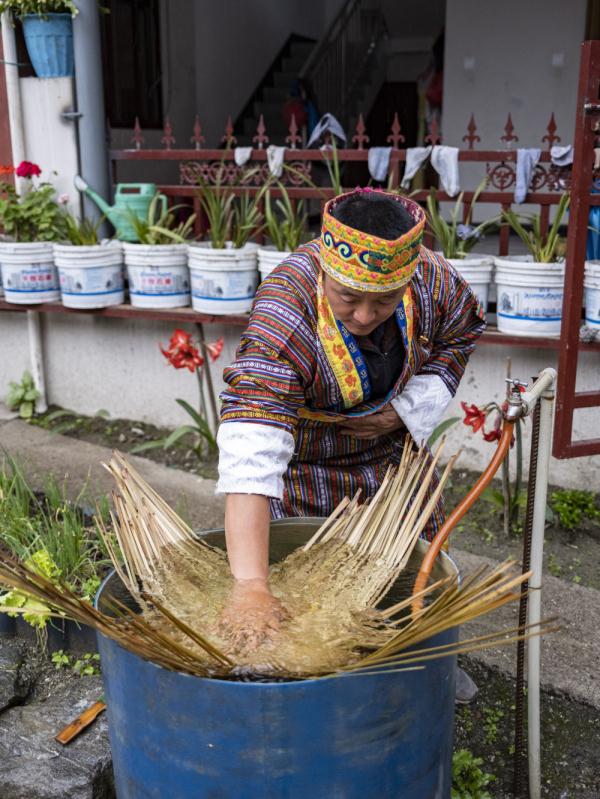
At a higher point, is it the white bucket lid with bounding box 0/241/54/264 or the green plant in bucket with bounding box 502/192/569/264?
the green plant in bucket with bounding box 502/192/569/264

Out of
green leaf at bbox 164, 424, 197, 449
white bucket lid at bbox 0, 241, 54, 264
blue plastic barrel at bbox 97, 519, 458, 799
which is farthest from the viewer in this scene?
white bucket lid at bbox 0, 241, 54, 264

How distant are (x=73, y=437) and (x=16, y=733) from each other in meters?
2.70

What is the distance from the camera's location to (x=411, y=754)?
1550 mm

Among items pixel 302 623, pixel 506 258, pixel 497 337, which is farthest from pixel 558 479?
pixel 302 623

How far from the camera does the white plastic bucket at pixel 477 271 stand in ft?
12.4

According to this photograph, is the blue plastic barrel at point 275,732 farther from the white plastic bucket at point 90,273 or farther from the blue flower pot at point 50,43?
the blue flower pot at point 50,43

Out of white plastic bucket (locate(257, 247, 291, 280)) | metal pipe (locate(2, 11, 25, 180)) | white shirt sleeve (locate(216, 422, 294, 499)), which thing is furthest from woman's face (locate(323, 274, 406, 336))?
metal pipe (locate(2, 11, 25, 180))

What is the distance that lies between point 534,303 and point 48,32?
2850mm

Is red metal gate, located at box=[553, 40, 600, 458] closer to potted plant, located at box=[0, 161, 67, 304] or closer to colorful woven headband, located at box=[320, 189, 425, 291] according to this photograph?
colorful woven headband, located at box=[320, 189, 425, 291]

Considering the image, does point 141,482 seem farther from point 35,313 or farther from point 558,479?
point 35,313

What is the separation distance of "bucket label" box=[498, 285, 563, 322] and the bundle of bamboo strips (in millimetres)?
1760

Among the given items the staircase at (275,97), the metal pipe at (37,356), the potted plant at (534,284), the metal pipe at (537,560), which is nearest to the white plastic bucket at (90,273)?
the metal pipe at (37,356)

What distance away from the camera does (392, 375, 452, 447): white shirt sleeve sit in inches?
85.1

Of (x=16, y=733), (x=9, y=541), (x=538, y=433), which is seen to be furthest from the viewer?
(x=9, y=541)
